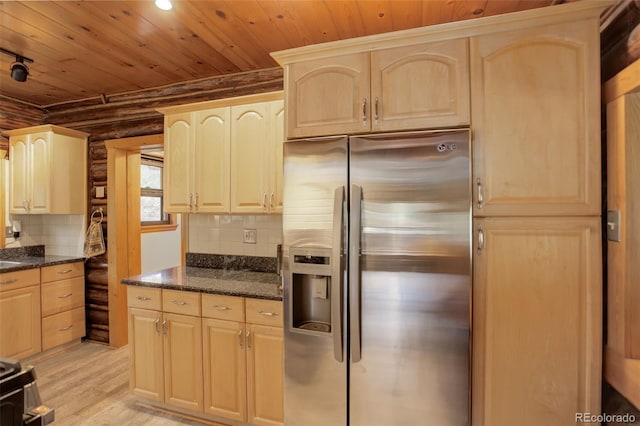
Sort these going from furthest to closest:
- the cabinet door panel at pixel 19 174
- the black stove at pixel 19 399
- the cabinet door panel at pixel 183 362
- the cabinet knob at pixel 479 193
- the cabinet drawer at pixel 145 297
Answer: the cabinet door panel at pixel 19 174, the cabinet drawer at pixel 145 297, the cabinet door panel at pixel 183 362, the cabinet knob at pixel 479 193, the black stove at pixel 19 399

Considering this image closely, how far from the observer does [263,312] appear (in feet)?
6.61

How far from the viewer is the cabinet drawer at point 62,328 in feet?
10.4

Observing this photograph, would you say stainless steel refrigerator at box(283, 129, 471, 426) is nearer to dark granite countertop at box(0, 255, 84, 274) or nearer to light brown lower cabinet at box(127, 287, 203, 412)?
light brown lower cabinet at box(127, 287, 203, 412)

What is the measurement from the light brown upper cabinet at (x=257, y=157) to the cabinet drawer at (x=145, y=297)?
79cm

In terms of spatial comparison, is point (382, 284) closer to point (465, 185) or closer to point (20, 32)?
point (465, 185)

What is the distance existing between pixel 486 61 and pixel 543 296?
1.11 m

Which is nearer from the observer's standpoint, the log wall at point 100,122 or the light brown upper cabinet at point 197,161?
the light brown upper cabinet at point 197,161

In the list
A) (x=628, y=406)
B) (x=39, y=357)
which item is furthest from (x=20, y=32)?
(x=628, y=406)

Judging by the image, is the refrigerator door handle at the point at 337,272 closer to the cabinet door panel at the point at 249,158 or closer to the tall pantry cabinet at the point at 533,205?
the tall pantry cabinet at the point at 533,205

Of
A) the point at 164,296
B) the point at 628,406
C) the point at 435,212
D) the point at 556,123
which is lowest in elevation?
the point at 628,406

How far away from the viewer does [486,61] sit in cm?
152

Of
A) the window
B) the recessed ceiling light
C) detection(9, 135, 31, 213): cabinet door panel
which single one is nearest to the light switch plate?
the recessed ceiling light

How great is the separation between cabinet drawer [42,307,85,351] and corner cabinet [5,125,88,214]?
1059 mm

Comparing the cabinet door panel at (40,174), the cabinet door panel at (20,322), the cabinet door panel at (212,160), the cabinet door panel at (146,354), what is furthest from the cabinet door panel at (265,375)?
the cabinet door panel at (40,174)
